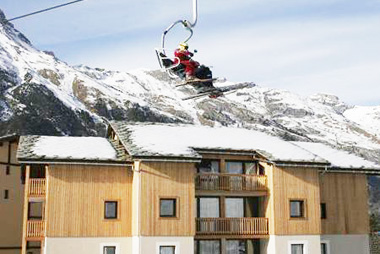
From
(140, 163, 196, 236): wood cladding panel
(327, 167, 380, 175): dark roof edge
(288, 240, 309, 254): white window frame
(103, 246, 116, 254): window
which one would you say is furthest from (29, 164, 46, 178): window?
(327, 167, 380, 175): dark roof edge

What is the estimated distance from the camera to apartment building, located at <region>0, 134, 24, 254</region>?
1777 inches

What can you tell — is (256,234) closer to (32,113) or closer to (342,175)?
(342,175)

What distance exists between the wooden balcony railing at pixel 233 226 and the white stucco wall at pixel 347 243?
17.8 ft

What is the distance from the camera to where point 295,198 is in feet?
122

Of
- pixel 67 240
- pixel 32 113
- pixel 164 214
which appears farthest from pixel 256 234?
pixel 32 113

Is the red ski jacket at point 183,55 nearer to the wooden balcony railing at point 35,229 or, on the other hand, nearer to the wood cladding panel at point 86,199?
the wood cladding panel at point 86,199

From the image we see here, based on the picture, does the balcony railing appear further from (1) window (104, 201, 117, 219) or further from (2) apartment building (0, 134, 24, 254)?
(2) apartment building (0, 134, 24, 254)

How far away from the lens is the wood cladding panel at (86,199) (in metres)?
34.3

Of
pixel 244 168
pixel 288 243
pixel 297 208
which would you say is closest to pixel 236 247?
pixel 288 243

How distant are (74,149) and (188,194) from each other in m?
7.19

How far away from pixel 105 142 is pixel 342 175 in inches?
633

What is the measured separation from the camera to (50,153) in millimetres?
Answer: 34812

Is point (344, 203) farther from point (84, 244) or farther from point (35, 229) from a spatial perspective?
point (35, 229)

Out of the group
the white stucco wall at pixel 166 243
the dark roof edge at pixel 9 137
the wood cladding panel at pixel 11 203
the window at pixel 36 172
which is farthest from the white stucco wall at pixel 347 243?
the dark roof edge at pixel 9 137
